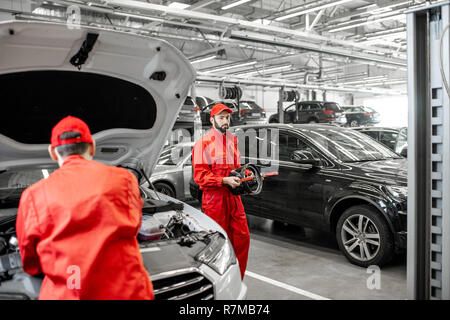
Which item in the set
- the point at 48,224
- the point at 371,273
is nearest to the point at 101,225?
the point at 48,224

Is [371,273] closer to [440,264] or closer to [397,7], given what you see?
[440,264]

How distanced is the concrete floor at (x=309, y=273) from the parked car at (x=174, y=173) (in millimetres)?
2175

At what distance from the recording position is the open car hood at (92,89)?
230cm

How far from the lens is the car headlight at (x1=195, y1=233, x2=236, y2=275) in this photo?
2307 mm

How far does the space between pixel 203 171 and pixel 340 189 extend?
185cm

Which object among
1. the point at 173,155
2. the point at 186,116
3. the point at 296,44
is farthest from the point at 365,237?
the point at 296,44

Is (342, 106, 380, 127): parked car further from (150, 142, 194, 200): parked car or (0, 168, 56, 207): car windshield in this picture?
(0, 168, 56, 207): car windshield

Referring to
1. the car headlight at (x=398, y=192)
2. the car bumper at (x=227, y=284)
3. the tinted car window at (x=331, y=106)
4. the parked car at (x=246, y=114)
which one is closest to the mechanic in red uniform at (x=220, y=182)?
the car bumper at (x=227, y=284)

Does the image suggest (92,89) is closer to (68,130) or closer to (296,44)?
(68,130)

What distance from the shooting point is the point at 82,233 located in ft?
5.19

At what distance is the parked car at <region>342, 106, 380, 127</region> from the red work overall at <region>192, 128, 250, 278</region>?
1674 centimetres

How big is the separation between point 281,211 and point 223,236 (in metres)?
2.72

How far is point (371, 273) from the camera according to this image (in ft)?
14.0

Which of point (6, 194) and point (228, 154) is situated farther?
point (228, 154)
